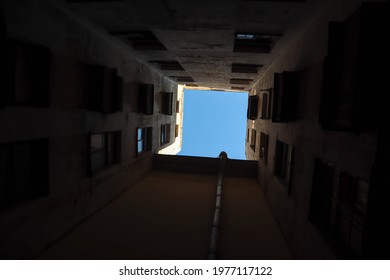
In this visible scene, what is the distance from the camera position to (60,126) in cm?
912

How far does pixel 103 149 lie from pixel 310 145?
362 inches

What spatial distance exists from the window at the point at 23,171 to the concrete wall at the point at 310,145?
8.20 metres

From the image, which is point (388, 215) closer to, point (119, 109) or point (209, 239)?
point (209, 239)

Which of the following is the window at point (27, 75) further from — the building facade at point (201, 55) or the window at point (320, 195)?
→ the window at point (320, 195)

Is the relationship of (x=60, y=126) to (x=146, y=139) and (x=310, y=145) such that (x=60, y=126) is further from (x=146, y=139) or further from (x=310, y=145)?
(x=146, y=139)

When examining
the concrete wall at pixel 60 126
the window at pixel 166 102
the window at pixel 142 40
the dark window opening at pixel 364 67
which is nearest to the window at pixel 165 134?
the window at pixel 166 102

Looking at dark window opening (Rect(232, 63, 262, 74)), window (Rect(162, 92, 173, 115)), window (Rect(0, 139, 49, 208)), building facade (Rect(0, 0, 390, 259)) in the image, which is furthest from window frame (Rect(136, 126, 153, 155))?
window (Rect(0, 139, 49, 208))

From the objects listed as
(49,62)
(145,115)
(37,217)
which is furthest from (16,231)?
(145,115)

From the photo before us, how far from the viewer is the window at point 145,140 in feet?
61.6

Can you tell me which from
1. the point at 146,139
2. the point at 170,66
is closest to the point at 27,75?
the point at 170,66

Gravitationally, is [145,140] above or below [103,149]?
below

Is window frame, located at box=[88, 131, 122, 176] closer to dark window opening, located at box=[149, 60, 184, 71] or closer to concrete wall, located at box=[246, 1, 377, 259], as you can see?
dark window opening, located at box=[149, 60, 184, 71]

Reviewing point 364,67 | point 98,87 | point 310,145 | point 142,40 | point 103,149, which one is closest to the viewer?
point 364,67

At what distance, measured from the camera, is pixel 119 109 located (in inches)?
529
